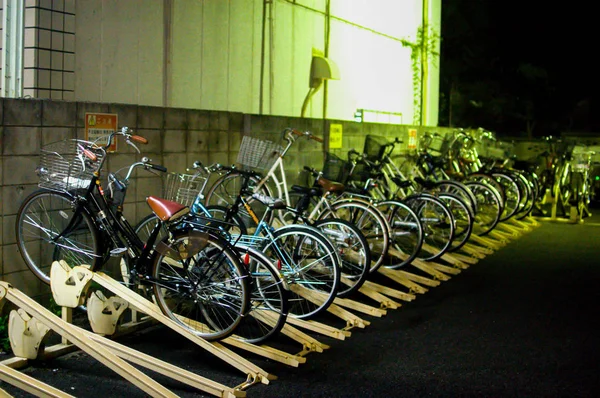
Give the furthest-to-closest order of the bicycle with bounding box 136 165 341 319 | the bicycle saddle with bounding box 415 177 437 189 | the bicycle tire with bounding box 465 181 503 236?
the bicycle tire with bounding box 465 181 503 236 → the bicycle saddle with bounding box 415 177 437 189 → the bicycle with bounding box 136 165 341 319

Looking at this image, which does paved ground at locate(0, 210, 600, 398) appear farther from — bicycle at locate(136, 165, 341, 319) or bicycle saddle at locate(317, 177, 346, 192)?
bicycle saddle at locate(317, 177, 346, 192)

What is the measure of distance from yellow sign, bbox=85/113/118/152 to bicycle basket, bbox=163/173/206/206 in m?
0.62

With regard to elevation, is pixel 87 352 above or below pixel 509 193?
below

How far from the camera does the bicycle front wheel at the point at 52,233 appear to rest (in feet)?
19.5

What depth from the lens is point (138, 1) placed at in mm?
8234

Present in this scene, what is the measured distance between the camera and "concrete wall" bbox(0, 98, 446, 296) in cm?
594

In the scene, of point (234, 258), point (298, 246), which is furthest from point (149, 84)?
point (234, 258)

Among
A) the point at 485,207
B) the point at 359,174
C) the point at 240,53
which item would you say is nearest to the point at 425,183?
the point at 359,174

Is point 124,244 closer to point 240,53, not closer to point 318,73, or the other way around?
point 240,53

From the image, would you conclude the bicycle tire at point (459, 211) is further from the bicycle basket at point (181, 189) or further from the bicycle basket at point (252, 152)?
the bicycle basket at point (181, 189)

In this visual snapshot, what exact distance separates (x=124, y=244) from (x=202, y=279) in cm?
86

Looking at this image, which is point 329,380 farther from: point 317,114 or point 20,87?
point 317,114

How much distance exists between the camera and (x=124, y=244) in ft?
19.4

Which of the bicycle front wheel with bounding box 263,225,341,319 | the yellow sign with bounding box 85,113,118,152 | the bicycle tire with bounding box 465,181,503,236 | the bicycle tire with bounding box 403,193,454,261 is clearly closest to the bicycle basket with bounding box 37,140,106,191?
the yellow sign with bounding box 85,113,118,152
